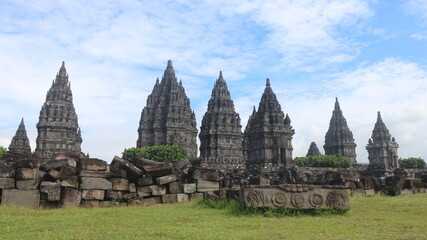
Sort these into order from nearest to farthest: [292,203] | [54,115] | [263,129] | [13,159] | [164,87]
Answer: [292,203]
[13,159]
[263,129]
[54,115]
[164,87]

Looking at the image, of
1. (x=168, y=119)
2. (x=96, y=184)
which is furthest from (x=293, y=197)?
(x=168, y=119)

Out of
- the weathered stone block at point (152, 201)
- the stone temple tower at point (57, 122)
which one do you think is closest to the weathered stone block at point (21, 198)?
the weathered stone block at point (152, 201)

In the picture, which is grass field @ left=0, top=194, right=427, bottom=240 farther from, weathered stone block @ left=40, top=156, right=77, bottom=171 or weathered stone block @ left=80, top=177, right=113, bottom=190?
weathered stone block @ left=40, top=156, right=77, bottom=171

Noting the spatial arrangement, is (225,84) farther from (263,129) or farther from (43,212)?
(43,212)

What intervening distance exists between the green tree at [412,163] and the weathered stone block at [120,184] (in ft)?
291

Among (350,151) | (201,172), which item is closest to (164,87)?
(350,151)

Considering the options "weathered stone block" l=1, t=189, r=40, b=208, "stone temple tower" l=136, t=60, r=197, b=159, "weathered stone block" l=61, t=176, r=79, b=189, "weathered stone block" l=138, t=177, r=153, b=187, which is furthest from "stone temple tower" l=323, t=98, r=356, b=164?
"weathered stone block" l=1, t=189, r=40, b=208

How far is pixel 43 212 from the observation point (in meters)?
10.0

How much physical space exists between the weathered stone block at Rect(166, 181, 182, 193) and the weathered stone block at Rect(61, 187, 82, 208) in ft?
10.9

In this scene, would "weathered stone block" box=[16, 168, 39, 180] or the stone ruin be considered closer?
the stone ruin

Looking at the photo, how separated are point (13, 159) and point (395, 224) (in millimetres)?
11299

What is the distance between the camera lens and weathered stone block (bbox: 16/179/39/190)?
37.2ft

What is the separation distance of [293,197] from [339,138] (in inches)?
3285

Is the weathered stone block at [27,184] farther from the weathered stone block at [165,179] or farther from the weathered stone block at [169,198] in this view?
the weathered stone block at [169,198]
